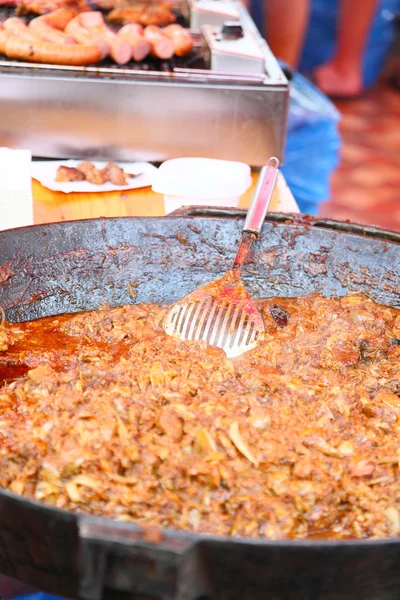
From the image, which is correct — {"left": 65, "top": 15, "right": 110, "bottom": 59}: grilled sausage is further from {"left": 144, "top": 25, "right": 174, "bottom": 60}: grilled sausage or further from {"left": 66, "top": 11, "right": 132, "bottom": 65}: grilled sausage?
{"left": 144, "top": 25, "right": 174, "bottom": 60}: grilled sausage

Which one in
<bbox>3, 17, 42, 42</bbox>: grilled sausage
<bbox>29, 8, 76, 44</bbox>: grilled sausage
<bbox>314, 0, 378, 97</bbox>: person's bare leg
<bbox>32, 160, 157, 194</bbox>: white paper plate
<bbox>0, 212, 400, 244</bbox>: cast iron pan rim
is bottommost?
<bbox>314, 0, 378, 97</bbox>: person's bare leg

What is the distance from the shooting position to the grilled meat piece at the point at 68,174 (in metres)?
2.66

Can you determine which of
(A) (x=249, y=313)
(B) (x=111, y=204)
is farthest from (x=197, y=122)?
(A) (x=249, y=313)

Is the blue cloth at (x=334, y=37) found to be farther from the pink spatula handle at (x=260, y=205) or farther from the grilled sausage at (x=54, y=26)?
the pink spatula handle at (x=260, y=205)

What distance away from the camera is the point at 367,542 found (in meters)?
0.93

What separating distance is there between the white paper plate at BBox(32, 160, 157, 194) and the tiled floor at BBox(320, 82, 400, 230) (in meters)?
2.38

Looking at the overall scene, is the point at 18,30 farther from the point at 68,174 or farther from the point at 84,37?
the point at 68,174

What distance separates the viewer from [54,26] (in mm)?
3217

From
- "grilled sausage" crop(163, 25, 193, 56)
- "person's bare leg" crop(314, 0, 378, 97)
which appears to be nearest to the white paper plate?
"grilled sausage" crop(163, 25, 193, 56)

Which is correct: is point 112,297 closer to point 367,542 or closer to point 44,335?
point 44,335

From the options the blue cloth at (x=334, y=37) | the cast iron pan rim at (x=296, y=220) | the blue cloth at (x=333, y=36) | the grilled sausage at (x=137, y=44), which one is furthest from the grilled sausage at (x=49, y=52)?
the blue cloth at (x=334, y=37)

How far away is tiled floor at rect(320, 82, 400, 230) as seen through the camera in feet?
17.6

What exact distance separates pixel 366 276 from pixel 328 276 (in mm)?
109

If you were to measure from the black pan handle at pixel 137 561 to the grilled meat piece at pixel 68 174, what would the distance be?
1.94 m
